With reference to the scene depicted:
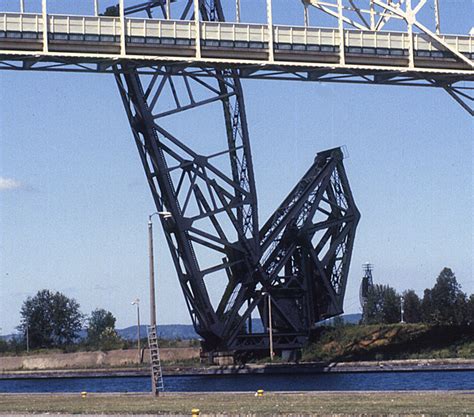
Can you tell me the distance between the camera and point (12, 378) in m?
104

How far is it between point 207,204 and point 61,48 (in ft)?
62.3

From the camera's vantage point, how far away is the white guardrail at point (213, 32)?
5669cm

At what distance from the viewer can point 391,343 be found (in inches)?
3433

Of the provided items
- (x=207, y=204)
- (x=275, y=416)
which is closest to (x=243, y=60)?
(x=207, y=204)

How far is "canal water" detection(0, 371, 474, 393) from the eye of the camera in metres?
60.5

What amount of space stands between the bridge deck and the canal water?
1443 cm

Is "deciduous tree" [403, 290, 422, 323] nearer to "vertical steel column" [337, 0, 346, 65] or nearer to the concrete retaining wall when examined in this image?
the concrete retaining wall

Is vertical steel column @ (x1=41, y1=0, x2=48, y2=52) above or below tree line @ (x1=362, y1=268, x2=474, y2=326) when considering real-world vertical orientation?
above

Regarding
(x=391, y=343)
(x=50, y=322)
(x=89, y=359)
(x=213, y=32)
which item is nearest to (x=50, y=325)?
(x=50, y=322)

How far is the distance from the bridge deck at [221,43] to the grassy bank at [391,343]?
25.5m

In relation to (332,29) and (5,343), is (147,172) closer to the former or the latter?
(332,29)

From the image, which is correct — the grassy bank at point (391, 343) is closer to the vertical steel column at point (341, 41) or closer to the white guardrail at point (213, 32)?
the white guardrail at point (213, 32)

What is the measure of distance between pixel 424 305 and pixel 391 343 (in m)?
31.7

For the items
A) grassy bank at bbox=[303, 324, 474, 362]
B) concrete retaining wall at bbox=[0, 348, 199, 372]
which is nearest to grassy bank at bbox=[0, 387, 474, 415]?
grassy bank at bbox=[303, 324, 474, 362]
